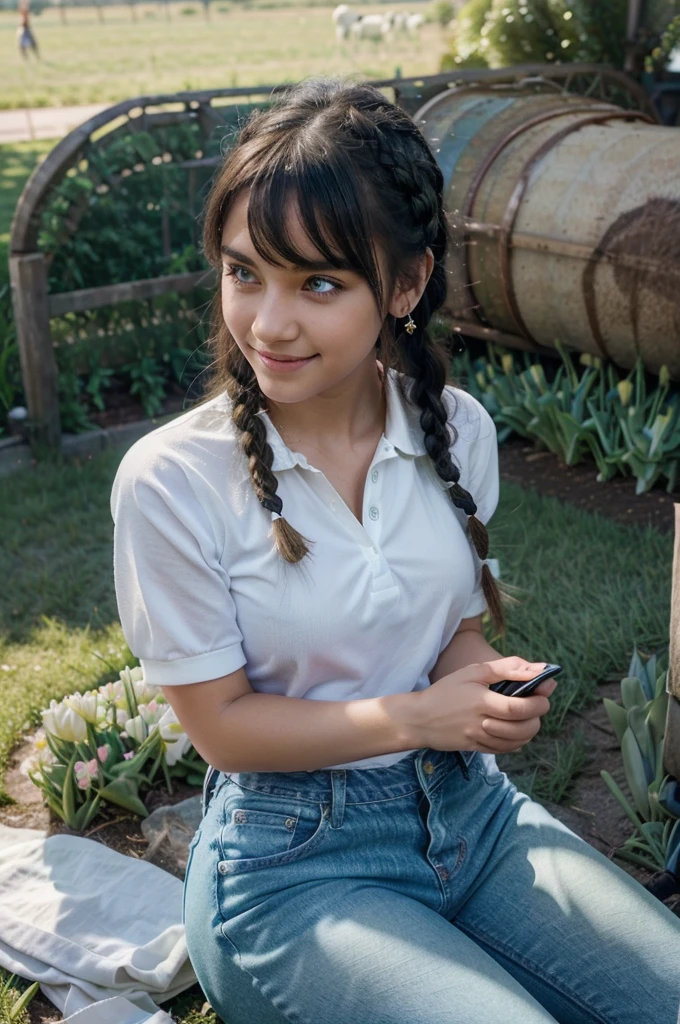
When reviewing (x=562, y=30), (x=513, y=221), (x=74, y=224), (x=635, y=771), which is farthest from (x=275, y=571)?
(x=562, y=30)

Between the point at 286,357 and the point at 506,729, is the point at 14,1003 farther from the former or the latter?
the point at 286,357

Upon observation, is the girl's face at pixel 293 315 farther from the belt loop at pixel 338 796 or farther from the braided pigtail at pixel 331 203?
the belt loop at pixel 338 796

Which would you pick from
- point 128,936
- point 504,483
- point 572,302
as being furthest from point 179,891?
point 572,302

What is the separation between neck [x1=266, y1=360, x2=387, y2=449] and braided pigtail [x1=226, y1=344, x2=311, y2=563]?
0.16 ft

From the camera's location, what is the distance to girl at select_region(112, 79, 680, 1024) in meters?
1.50

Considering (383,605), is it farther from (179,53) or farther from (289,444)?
(179,53)

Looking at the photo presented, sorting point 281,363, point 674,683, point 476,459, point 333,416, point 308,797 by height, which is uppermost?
point 281,363

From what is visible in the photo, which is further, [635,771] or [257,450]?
[635,771]

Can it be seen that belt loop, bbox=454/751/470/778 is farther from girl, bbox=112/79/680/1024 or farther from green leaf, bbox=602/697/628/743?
green leaf, bbox=602/697/628/743

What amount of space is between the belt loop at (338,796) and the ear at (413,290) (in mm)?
686

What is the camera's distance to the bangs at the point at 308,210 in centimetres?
150

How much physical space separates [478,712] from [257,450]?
0.48m

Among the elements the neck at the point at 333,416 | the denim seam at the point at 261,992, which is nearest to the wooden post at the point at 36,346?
the neck at the point at 333,416

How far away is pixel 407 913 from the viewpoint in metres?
1.50
